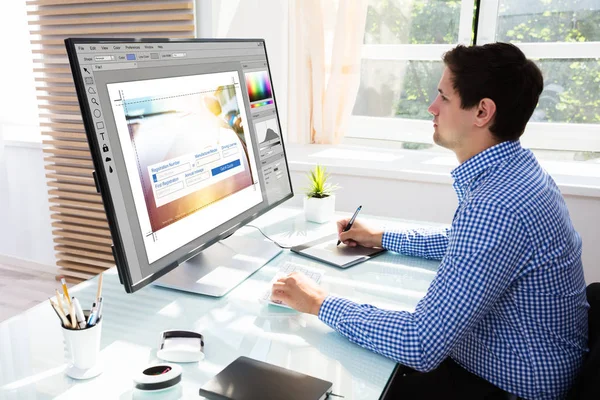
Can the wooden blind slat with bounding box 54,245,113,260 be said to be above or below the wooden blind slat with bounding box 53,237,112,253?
below

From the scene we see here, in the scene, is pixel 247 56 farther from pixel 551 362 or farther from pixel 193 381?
pixel 551 362

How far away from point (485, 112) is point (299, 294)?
584 millimetres

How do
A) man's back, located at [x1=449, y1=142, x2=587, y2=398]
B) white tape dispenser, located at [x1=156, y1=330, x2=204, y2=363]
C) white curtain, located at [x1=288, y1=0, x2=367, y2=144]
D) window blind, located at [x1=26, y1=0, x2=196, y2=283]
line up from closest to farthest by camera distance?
white tape dispenser, located at [x1=156, y1=330, x2=204, y2=363] < man's back, located at [x1=449, y1=142, x2=587, y2=398] < white curtain, located at [x1=288, y1=0, x2=367, y2=144] < window blind, located at [x1=26, y1=0, x2=196, y2=283]

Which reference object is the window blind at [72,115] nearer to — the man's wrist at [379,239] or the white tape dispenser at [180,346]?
the man's wrist at [379,239]

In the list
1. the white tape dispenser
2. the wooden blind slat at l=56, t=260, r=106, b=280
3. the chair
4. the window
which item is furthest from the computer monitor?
the wooden blind slat at l=56, t=260, r=106, b=280

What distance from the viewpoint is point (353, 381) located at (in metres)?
0.99

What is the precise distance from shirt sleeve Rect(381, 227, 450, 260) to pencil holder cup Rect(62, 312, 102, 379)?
0.91m

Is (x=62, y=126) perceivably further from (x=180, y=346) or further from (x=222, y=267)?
(x=180, y=346)

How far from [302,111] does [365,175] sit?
59 centimetres

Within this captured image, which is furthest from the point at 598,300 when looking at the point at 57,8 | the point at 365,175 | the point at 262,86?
the point at 57,8

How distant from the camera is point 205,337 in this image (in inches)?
43.9

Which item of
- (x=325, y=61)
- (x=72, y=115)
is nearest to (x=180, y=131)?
(x=325, y=61)

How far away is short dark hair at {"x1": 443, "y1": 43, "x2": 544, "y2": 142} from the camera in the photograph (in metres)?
1.25

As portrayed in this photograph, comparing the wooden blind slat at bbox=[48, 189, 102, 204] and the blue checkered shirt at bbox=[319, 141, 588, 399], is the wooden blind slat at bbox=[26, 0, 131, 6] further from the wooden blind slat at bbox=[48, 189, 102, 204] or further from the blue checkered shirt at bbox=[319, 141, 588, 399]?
the blue checkered shirt at bbox=[319, 141, 588, 399]
